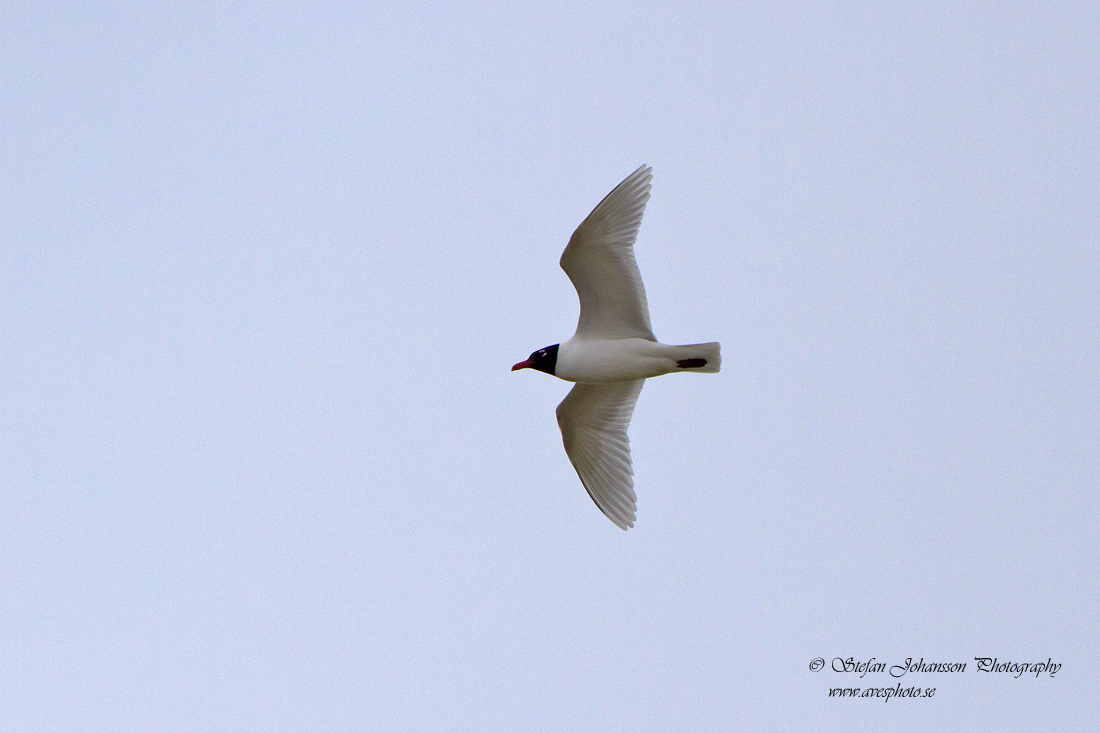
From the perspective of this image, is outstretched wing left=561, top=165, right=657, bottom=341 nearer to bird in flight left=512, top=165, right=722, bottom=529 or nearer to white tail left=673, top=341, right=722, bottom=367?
bird in flight left=512, top=165, right=722, bottom=529

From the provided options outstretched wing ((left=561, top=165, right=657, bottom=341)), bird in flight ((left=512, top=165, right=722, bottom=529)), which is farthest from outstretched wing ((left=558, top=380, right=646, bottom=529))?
outstretched wing ((left=561, top=165, right=657, bottom=341))

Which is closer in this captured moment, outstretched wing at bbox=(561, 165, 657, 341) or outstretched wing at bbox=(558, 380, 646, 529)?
outstretched wing at bbox=(561, 165, 657, 341)

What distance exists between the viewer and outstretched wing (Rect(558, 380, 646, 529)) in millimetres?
15242

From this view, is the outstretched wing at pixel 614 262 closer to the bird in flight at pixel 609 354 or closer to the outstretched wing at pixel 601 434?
the bird in flight at pixel 609 354

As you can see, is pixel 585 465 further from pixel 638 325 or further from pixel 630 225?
pixel 630 225

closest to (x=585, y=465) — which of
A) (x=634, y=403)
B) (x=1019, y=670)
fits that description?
(x=634, y=403)

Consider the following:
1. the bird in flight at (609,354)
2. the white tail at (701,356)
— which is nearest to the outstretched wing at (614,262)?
the bird in flight at (609,354)

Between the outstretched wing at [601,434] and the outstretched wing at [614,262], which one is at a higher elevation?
the outstretched wing at [614,262]

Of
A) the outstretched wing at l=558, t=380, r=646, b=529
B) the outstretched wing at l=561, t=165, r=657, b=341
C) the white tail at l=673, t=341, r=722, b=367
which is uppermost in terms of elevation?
the outstretched wing at l=561, t=165, r=657, b=341

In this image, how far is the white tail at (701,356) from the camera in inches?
557

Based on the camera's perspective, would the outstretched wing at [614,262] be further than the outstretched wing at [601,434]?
No

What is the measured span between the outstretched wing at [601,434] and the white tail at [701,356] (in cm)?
118

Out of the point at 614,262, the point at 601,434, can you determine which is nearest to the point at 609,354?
the point at 614,262

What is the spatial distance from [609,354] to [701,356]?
3.04 feet
